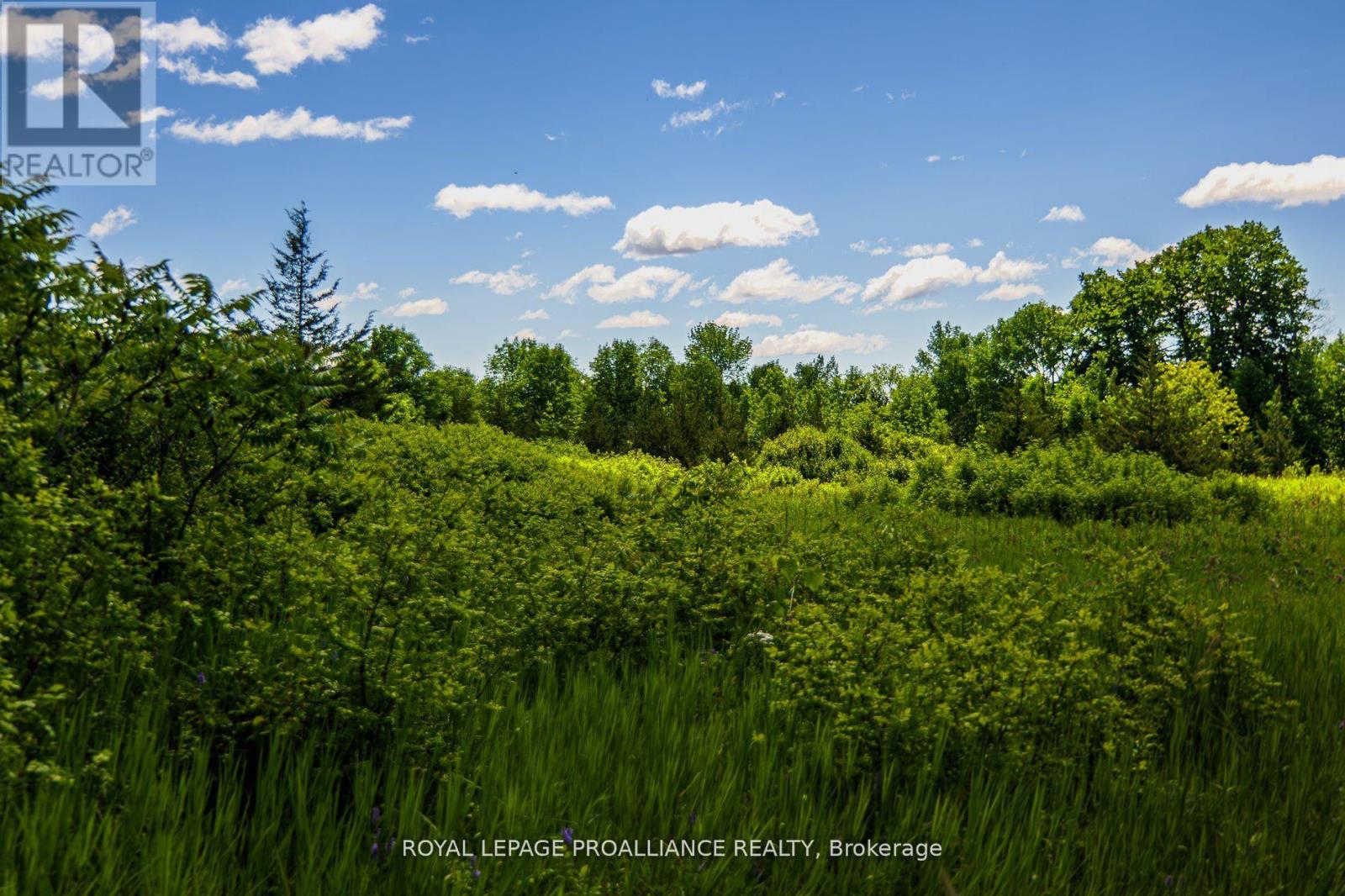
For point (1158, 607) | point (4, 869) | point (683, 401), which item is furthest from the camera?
point (683, 401)

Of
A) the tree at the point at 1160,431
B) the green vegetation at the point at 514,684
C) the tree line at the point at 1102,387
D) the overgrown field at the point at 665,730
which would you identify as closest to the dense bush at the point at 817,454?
the tree line at the point at 1102,387

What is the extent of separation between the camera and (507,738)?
133 inches

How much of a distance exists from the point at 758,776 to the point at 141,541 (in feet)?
11.3

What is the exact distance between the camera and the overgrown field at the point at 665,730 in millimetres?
2654

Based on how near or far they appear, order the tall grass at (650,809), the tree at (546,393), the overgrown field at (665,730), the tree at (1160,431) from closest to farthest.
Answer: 1. the tall grass at (650,809)
2. the overgrown field at (665,730)
3. the tree at (1160,431)
4. the tree at (546,393)

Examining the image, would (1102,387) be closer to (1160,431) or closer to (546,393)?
(1160,431)

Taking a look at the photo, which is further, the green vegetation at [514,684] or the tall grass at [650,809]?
the green vegetation at [514,684]

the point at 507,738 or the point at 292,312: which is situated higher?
the point at 292,312

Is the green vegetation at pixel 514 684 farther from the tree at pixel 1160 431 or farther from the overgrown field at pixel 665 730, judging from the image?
the tree at pixel 1160 431

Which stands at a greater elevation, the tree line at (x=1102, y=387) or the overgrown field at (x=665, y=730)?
the tree line at (x=1102, y=387)

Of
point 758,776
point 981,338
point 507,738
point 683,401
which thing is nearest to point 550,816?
point 507,738

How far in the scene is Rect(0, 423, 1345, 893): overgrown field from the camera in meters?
2.65

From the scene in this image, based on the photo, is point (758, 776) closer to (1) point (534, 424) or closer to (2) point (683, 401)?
(2) point (683, 401)

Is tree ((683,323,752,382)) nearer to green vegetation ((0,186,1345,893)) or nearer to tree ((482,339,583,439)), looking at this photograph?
tree ((482,339,583,439))
